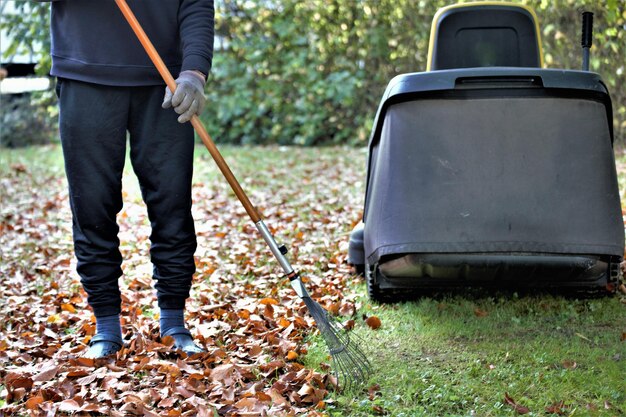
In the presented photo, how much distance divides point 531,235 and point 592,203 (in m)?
0.28

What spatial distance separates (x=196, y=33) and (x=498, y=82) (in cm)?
123

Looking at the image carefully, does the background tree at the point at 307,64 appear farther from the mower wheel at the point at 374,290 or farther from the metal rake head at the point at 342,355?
the metal rake head at the point at 342,355

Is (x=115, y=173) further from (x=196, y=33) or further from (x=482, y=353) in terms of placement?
(x=482, y=353)

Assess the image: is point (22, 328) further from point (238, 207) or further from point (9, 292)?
point (238, 207)

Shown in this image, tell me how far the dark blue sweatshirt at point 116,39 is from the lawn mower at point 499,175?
85cm

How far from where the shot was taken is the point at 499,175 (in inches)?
139

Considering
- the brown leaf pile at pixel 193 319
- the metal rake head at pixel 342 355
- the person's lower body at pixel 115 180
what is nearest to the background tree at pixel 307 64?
the brown leaf pile at pixel 193 319

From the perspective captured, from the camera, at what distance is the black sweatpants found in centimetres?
323

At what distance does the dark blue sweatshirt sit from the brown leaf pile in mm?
1039

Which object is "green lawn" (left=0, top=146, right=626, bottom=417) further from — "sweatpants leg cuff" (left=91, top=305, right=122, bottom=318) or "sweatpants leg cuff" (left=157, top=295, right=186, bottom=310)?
"sweatpants leg cuff" (left=91, top=305, right=122, bottom=318)

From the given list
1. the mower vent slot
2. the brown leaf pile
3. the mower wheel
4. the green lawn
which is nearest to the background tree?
the brown leaf pile

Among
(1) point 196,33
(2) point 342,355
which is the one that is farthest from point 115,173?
(2) point 342,355

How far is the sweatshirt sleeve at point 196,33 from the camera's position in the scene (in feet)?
10.7

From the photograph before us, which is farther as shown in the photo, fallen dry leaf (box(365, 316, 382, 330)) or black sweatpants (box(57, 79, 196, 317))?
fallen dry leaf (box(365, 316, 382, 330))
